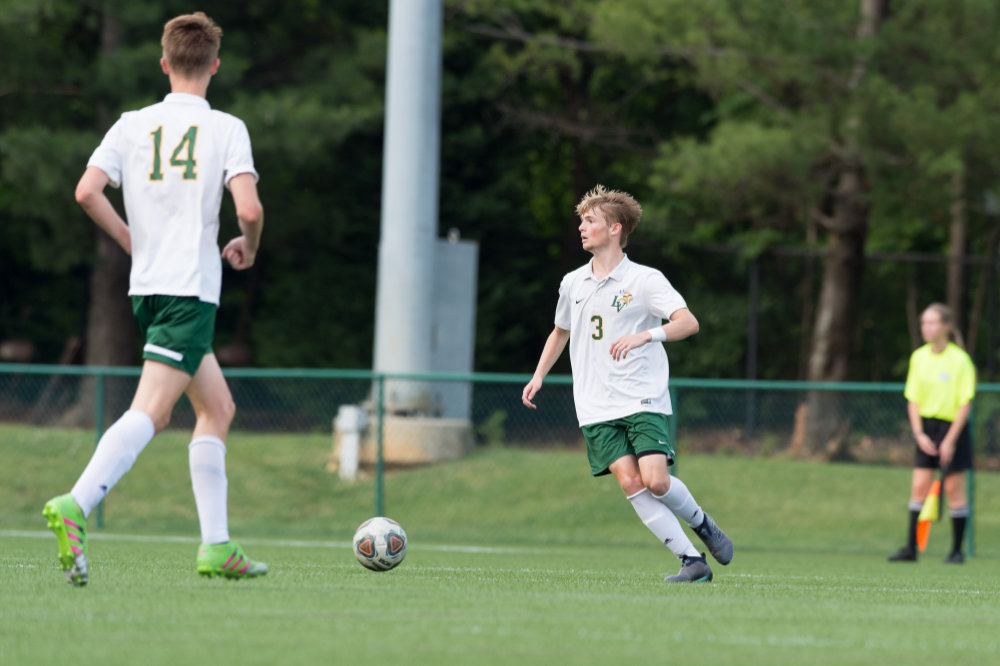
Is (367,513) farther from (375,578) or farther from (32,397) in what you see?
(375,578)

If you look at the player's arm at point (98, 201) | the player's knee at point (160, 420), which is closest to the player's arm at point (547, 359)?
the player's knee at point (160, 420)

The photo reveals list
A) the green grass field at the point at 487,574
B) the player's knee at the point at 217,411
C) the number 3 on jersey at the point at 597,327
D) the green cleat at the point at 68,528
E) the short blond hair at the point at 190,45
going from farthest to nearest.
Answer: the number 3 on jersey at the point at 597,327 < the player's knee at the point at 217,411 < the short blond hair at the point at 190,45 < the green cleat at the point at 68,528 < the green grass field at the point at 487,574

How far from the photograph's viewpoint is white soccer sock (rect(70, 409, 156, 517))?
5645mm

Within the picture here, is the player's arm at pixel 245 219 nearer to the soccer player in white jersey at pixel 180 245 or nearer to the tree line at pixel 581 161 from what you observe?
the soccer player in white jersey at pixel 180 245

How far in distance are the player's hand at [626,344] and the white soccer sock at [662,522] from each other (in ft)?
2.94

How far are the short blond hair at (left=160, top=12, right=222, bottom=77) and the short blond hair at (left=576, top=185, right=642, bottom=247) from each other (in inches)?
85.2

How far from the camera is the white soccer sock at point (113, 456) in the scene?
564cm

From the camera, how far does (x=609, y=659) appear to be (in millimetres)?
4348

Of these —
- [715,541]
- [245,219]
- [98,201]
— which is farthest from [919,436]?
[98,201]

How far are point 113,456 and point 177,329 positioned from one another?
558mm

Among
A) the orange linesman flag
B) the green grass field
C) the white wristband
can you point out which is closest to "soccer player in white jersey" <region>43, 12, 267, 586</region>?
the green grass field

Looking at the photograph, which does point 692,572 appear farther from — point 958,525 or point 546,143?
point 546,143

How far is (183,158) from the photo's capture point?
587 centimetres

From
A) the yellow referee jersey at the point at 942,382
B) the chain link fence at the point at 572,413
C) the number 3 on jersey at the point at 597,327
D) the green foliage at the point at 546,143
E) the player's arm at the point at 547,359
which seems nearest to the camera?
the number 3 on jersey at the point at 597,327
